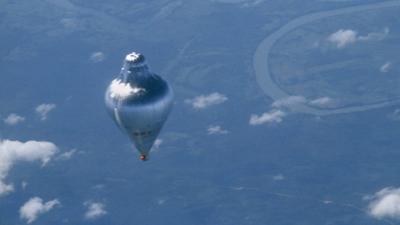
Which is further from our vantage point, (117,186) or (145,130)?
(117,186)

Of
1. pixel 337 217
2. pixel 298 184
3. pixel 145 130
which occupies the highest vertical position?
pixel 298 184

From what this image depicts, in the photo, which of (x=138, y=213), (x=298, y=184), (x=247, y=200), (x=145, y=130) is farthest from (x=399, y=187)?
(x=145, y=130)

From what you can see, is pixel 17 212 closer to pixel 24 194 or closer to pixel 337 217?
pixel 24 194

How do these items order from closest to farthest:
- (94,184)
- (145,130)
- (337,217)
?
1. (145,130)
2. (337,217)
3. (94,184)

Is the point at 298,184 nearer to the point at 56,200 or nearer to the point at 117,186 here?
the point at 117,186

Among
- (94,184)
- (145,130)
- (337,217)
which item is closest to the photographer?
(145,130)

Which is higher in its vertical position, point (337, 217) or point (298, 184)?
point (298, 184)

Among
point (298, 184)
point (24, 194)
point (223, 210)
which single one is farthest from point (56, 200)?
point (298, 184)
